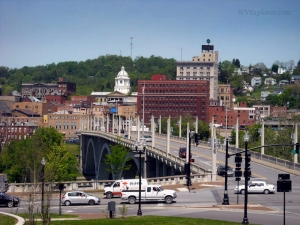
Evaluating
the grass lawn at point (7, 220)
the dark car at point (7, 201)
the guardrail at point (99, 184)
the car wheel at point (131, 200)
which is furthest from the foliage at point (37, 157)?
the grass lawn at point (7, 220)

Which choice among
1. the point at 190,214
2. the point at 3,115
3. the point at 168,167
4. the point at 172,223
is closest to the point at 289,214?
the point at 190,214

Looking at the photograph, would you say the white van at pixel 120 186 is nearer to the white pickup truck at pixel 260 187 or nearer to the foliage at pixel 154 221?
the white pickup truck at pixel 260 187

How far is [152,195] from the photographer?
49906 mm

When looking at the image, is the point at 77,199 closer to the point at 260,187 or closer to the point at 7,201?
the point at 7,201

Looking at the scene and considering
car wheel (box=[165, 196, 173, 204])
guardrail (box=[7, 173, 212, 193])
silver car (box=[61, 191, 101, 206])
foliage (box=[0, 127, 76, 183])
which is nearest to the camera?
car wheel (box=[165, 196, 173, 204])

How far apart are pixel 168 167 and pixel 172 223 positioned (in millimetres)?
47205

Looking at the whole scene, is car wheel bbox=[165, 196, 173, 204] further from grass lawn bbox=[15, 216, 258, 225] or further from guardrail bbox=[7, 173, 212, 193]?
guardrail bbox=[7, 173, 212, 193]

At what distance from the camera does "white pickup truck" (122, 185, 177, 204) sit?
49719 mm

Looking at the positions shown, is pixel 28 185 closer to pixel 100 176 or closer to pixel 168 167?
pixel 168 167

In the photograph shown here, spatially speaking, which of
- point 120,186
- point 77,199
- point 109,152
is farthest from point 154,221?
point 109,152

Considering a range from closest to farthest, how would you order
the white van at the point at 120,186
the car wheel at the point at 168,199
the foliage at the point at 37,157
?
the car wheel at the point at 168,199
the white van at the point at 120,186
the foliage at the point at 37,157

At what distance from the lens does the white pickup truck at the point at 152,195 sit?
4972 cm

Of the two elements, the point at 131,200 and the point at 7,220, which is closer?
the point at 7,220

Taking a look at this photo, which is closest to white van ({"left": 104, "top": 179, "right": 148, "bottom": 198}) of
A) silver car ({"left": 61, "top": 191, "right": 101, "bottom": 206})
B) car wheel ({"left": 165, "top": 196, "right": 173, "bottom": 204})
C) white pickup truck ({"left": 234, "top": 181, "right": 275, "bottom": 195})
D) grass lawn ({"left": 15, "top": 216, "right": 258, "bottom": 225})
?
silver car ({"left": 61, "top": 191, "right": 101, "bottom": 206})
